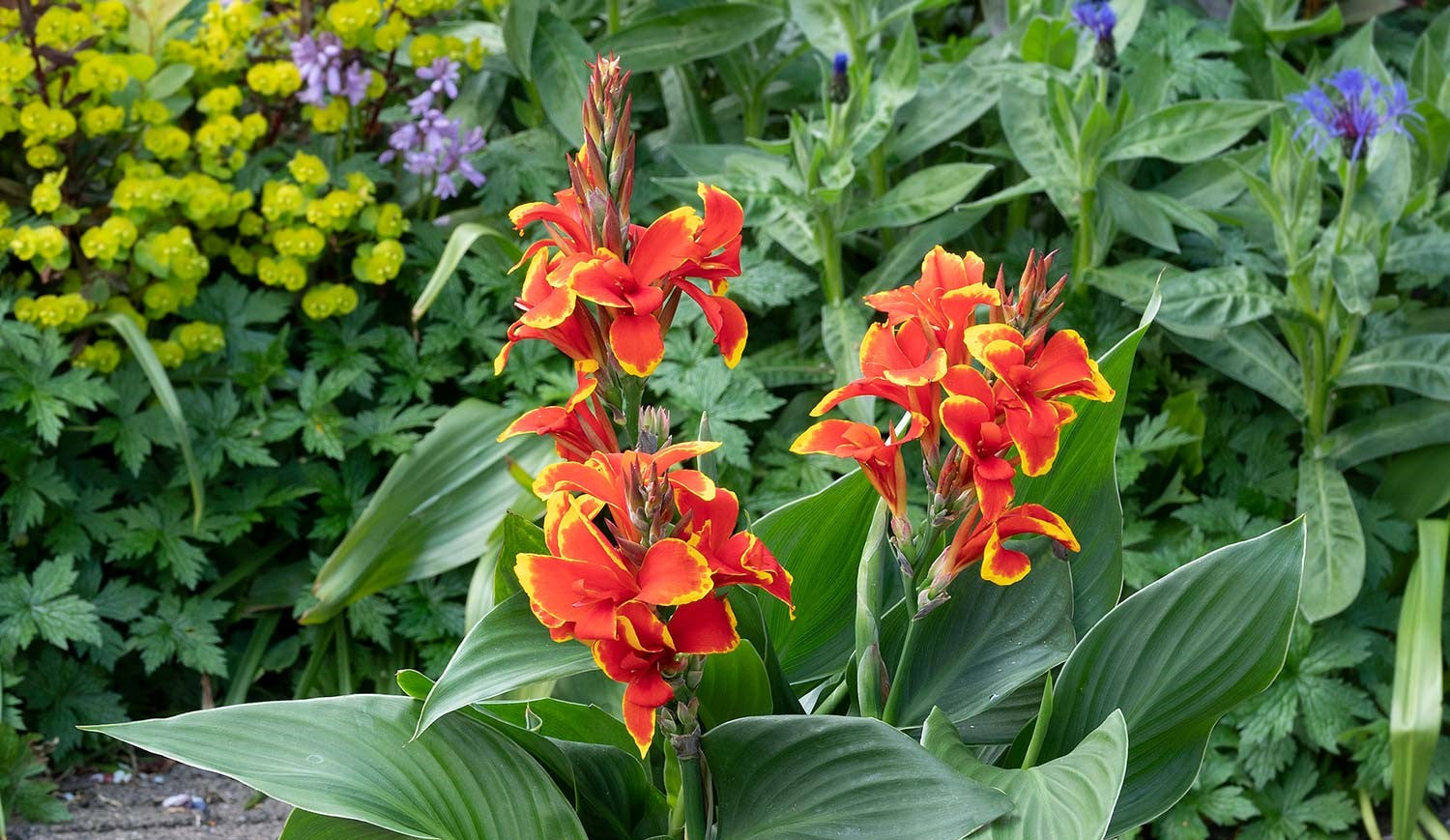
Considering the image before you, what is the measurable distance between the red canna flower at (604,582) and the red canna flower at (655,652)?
0.02 metres

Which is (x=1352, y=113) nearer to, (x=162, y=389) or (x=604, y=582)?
(x=604, y=582)

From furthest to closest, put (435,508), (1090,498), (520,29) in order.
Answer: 1. (520,29)
2. (435,508)
3. (1090,498)

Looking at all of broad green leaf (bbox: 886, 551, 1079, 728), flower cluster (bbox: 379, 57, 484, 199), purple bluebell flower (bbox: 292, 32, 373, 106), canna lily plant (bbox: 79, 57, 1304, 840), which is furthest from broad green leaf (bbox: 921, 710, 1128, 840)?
purple bluebell flower (bbox: 292, 32, 373, 106)

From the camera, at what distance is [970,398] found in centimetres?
95

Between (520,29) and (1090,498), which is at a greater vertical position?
(520,29)

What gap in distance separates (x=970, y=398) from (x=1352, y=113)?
153 centimetres

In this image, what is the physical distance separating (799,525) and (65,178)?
1.76 meters

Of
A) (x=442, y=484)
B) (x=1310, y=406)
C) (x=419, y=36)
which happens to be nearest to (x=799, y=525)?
(x=442, y=484)

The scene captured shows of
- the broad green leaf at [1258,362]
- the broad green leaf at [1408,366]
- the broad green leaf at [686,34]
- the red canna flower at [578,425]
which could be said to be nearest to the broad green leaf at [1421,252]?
the broad green leaf at [1408,366]

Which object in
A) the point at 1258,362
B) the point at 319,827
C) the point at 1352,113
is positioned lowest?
the point at 1258,362

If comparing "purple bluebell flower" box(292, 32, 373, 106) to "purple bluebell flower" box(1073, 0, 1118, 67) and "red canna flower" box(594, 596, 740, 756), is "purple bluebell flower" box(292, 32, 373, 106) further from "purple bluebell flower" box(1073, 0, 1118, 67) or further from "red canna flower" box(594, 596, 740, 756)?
"red canna flower" box(594, 596, 740, 756)

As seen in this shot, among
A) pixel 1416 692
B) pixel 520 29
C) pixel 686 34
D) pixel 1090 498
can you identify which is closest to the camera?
pixel 1090 498

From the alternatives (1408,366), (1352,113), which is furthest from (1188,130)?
(1408,366)

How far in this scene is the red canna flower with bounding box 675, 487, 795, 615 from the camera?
0.92 metres
